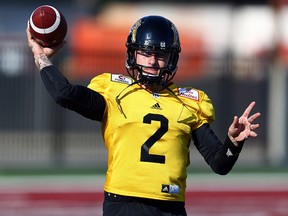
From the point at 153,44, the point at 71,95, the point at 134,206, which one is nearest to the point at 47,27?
the point at 71,95

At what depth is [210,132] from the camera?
204 inches

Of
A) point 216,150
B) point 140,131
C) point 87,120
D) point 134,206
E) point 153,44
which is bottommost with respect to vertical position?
point 87,120

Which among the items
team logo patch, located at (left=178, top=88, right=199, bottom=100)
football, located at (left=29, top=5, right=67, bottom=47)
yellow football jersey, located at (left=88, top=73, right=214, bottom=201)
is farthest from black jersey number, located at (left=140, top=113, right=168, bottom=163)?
football, located at (left=29, top=5, right=67, bottom=47)

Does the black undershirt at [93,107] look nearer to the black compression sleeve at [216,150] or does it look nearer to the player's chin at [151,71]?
the black compression sleeve at [216,150]

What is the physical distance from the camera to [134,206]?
4918 mm

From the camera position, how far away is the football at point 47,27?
504 cm

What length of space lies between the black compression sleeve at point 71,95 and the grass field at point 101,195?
566 cm

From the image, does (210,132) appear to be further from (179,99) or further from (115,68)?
(115,68)

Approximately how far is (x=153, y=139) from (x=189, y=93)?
401 mm

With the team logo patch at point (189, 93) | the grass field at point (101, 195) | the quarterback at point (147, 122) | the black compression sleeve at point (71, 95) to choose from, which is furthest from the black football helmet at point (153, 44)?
the grass field at point (101, 195)

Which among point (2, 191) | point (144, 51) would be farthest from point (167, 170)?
point (2, 191)

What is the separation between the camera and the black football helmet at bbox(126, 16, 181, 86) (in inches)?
198

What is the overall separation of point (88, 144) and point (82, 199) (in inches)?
208

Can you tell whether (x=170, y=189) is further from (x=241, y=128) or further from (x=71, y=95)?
(x=71, y=95)
